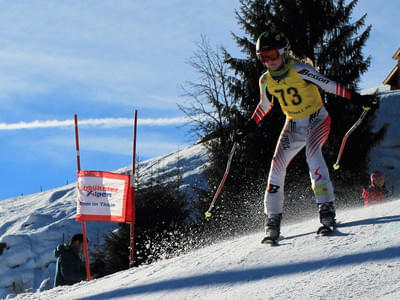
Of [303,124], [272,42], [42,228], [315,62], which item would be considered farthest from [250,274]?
[42,228]

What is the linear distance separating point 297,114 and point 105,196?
241 inches

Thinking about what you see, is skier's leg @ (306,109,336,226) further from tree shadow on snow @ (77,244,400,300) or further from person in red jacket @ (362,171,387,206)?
person in red jacket @ (362,171,387,206)

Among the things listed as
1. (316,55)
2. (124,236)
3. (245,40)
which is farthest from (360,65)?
(124,236)

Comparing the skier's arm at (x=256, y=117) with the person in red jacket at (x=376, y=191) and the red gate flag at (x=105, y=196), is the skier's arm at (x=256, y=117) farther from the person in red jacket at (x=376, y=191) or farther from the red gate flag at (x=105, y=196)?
the red gate flag at (x=105, y=196)

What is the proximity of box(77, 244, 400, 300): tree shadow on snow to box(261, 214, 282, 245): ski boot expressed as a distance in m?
0.68

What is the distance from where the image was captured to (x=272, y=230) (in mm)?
4688

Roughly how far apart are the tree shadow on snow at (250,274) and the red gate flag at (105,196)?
5.37m

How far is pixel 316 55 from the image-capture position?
1579cm

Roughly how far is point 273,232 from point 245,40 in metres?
12.2

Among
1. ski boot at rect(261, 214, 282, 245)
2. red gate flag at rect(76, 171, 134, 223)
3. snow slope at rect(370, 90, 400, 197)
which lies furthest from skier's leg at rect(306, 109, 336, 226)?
snow slope at rect(370, 90, 400, 197)

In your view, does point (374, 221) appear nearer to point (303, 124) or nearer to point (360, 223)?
point (360, 223)

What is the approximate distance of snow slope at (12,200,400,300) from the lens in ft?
10.4

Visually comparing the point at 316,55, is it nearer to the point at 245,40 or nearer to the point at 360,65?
the point at 360,65

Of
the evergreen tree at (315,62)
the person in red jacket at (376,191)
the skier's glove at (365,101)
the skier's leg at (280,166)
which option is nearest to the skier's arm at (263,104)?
the skier's leg at (280,166)
